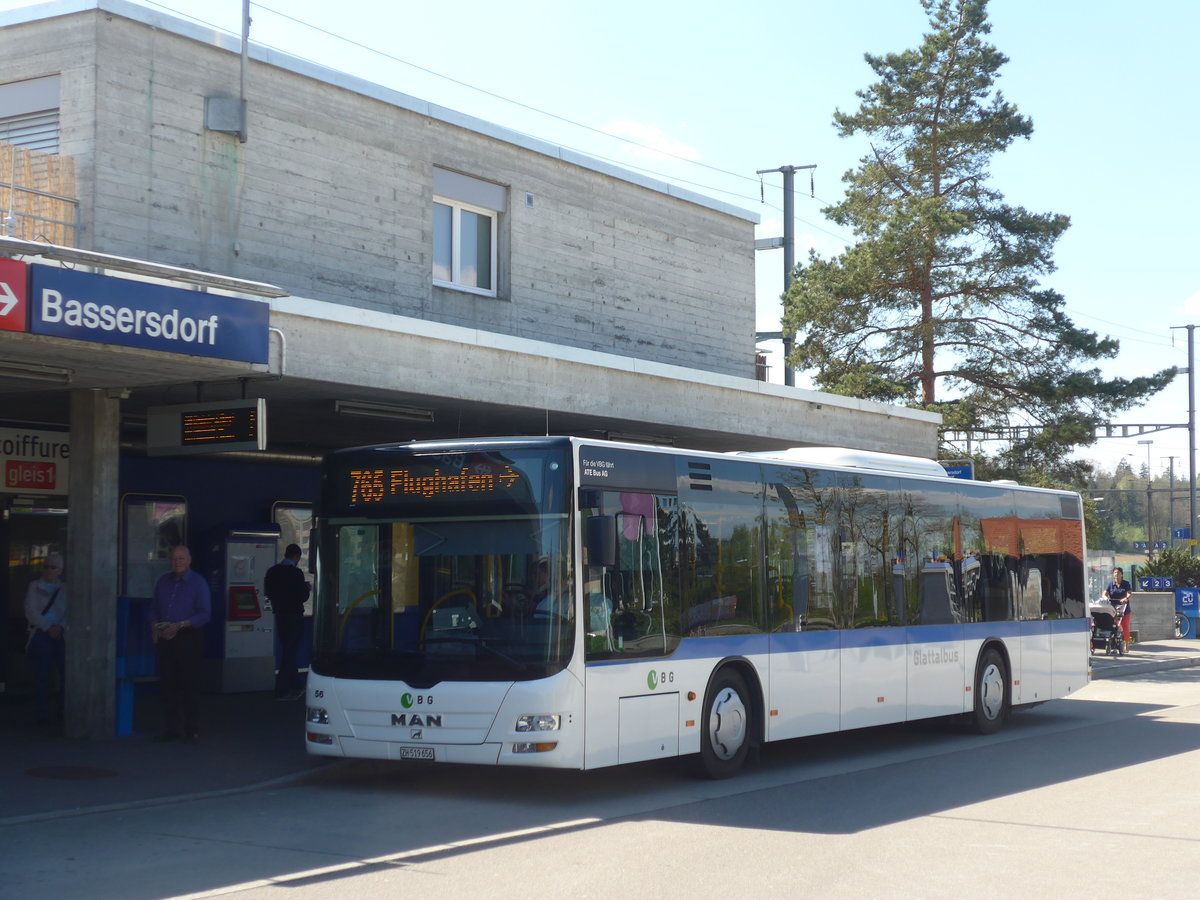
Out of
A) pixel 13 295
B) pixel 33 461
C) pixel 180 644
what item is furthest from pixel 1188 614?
pixel 13 295

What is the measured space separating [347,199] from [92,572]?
539 cm

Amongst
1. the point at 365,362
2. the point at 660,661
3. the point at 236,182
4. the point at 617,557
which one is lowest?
the point at 660,661

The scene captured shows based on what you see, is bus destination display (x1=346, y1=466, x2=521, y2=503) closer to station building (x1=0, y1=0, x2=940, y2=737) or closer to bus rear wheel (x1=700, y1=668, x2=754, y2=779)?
station building (x1=0, y1=0, x2=940, y2=737)

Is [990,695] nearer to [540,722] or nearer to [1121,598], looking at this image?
[540,722]

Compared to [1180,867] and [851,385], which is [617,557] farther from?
[851,385]

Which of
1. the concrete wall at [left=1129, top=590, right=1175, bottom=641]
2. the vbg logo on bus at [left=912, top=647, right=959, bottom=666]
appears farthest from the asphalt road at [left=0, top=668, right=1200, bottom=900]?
the concrete wall at [left=1129, top=590, right=1175, bottom=641]

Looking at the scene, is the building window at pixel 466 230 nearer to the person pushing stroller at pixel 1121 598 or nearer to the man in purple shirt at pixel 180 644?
the man in purple shirt at pixel 180 644

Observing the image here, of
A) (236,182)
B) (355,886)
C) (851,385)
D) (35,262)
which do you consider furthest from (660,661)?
(851,385)

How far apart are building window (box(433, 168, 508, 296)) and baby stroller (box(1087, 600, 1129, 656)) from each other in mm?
16254

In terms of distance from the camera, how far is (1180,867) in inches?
328

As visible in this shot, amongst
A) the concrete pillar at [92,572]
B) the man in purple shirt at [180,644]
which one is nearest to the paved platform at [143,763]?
the man in purple shirt at [180,644]

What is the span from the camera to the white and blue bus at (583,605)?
1063 centimetres

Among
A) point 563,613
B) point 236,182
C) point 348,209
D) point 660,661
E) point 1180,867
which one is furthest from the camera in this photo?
point 348,209

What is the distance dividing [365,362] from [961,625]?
712cm
